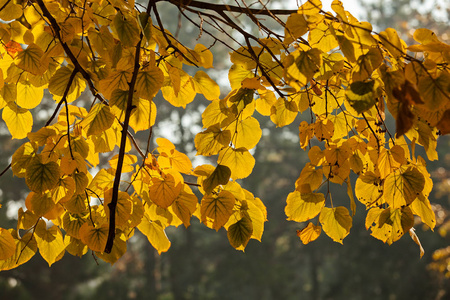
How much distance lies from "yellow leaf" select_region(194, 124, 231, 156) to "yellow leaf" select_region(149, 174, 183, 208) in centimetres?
7

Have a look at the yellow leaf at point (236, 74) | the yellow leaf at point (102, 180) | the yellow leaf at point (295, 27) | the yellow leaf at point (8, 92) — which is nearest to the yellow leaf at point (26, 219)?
the yellow leaf at point (102, 180)

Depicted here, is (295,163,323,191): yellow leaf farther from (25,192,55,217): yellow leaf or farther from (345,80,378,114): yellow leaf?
(25,192,55,217): yellow leaf

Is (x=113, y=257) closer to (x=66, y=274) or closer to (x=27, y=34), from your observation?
(x=27, y=34)

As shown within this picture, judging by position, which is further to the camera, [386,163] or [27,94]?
[27,94]

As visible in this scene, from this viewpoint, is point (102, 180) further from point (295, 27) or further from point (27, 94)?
point (295, 27)

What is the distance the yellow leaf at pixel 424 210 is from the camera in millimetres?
692

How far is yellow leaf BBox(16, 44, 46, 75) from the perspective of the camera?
679mm

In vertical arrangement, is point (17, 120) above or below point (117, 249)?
above

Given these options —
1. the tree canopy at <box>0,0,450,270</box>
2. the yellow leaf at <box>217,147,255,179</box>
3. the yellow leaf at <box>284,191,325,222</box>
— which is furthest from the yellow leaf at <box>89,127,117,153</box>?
the yellow leaf at <box>284,191,325,222</box>

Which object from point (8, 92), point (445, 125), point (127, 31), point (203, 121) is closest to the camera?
point (445, 125)

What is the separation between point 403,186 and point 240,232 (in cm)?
26

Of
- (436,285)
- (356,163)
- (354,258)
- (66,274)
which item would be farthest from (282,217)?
(356,163)

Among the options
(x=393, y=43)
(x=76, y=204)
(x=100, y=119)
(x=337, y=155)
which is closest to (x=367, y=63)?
(x=393, y=43)

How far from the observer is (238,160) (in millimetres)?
741
